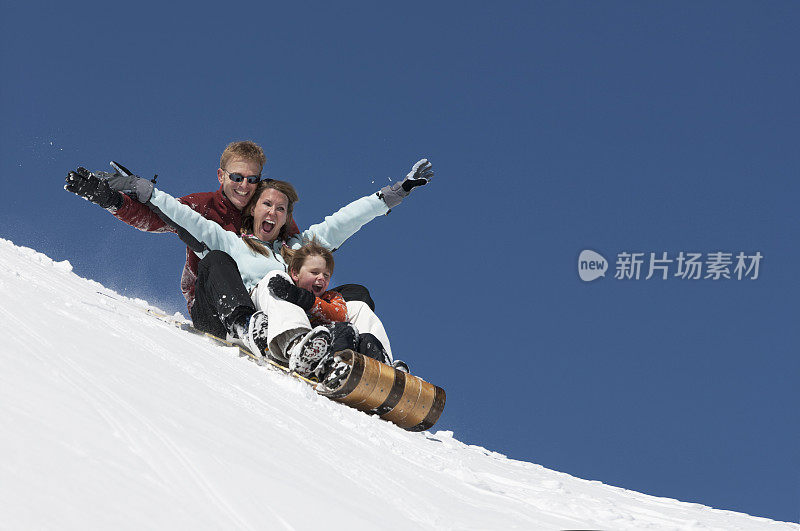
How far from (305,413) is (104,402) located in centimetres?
116

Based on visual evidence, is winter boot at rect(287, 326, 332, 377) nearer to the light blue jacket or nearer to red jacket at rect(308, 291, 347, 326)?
red jacket at rect(308, 291, 347, 326)

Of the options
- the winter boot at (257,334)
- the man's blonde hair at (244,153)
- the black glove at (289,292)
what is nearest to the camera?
the black glove at (289,292)

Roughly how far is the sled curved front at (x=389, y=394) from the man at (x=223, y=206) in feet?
2.75

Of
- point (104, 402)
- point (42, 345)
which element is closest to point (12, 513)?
point (104, 402)

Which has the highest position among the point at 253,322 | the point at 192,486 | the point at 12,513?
the point at 253,322

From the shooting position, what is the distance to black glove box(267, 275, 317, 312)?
157 inches

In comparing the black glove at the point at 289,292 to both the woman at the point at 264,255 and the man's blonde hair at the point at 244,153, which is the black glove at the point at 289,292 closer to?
the woman at the point at 264,255

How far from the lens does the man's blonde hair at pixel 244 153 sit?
521 cm

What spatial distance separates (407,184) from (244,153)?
1153 millimetres

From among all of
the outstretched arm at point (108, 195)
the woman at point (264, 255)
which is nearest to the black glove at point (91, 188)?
the outstretched arm at point (108, 195)

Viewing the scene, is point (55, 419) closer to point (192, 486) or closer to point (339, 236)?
point (192, 486)

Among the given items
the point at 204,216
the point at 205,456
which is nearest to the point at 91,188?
the point at 204,216

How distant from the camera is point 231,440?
2271mm

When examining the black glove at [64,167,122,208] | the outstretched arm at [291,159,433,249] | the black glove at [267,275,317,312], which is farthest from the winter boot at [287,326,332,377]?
the black glove at [64,167,122,208]
